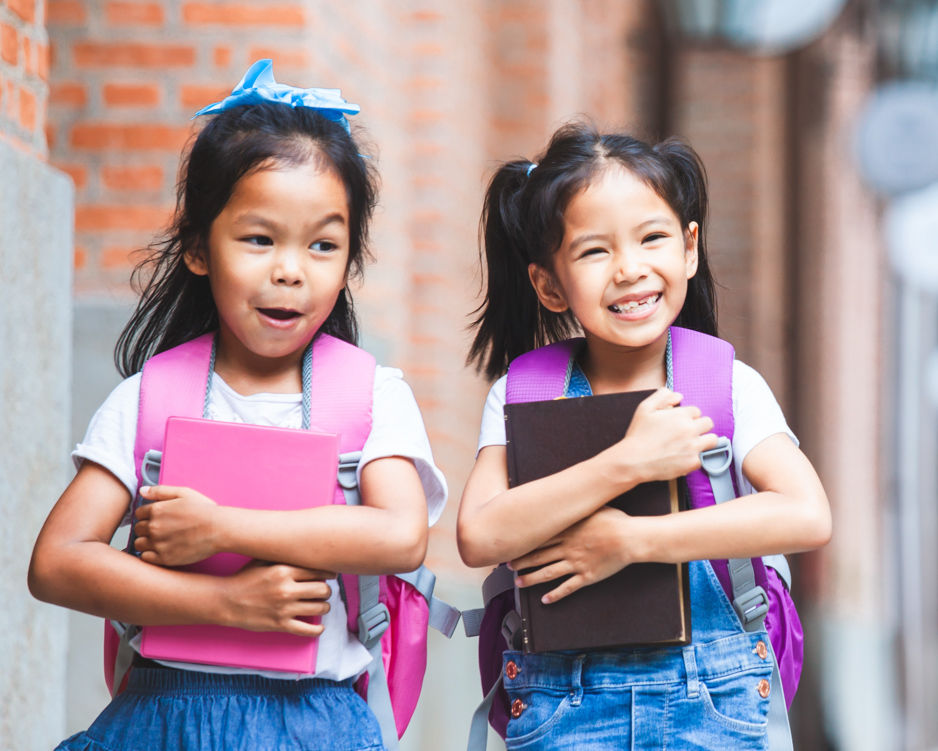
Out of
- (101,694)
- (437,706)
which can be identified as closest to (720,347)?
(101,694)

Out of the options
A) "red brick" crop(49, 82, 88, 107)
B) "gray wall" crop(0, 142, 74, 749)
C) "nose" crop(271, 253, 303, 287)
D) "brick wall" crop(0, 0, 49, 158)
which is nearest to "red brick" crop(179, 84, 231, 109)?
"red brick" crop(49, 82, 88, 107)

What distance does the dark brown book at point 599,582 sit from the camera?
6.82ft

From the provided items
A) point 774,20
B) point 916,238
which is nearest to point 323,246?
point 774,20

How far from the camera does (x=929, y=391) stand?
930 centimetres

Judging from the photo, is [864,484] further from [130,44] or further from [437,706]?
[130,44]

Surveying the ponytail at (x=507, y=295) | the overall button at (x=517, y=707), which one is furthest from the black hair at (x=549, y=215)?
the overall button at (x=517, y=707)

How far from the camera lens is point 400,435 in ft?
Answer: 7.06

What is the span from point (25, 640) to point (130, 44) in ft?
6.73

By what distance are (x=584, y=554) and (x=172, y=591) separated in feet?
2.01

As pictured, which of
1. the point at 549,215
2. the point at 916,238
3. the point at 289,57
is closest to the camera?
the point at 549,215

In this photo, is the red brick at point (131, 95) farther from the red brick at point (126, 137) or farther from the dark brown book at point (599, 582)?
the dark brown book at point (599, 582)

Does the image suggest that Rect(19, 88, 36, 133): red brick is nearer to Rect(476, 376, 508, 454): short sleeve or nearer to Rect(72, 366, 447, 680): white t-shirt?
Rect(72, 366, 447, 680): white t-shirt

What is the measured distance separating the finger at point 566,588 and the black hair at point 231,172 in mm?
674

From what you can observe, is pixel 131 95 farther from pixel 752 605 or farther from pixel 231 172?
pixel 752 605
